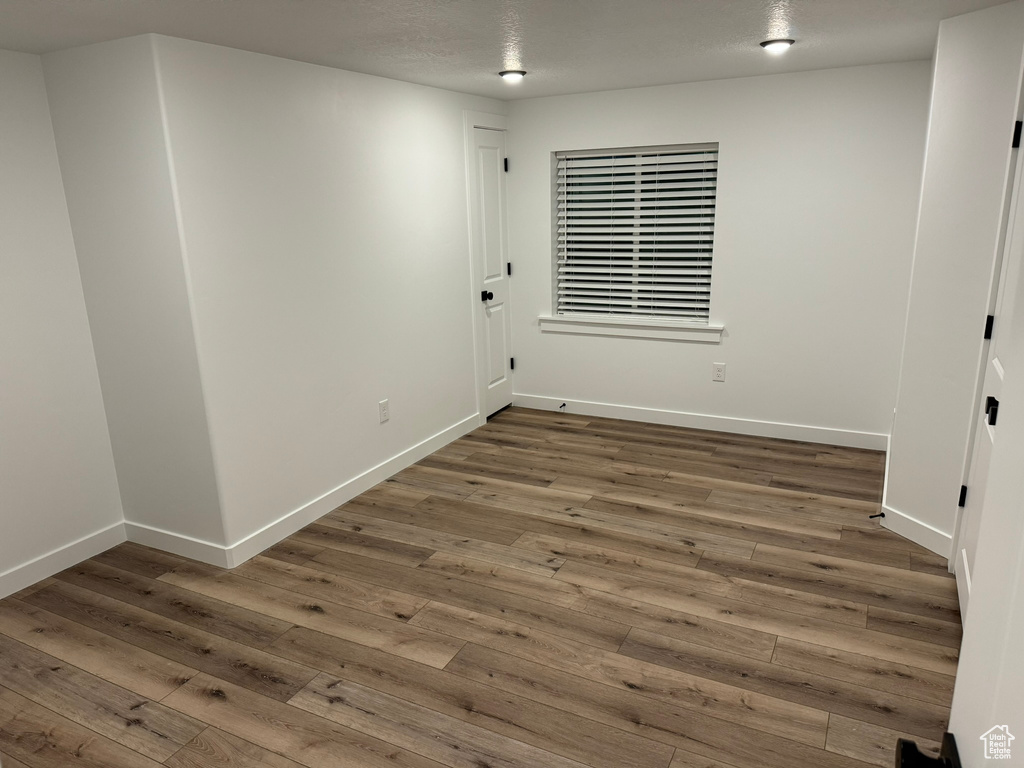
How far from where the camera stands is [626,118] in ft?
15.9

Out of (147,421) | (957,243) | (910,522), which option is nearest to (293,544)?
(147,421)

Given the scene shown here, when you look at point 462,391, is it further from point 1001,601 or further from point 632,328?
point 1001,601

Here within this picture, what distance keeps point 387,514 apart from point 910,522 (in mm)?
2677

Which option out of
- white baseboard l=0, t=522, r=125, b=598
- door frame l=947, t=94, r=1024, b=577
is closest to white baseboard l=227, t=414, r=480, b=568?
white baseboard l=0, t=522, r=125, b=598

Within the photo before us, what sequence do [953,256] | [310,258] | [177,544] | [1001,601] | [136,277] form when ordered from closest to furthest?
[1001,601] → [953,256] → [136,277] → [177,544] → [310,258]

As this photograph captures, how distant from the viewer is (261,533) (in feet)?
11.5

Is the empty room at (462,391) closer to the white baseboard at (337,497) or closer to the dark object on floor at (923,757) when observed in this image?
the white baseboard at (337,497)

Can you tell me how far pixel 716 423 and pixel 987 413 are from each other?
2428 mm

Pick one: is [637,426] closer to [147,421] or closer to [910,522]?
[910,522]

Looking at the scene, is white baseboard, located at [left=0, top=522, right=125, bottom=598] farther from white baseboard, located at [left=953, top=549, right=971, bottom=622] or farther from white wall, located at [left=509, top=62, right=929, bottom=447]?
white baseboard, located at [left=953, top=549, right=971, bottom=622]

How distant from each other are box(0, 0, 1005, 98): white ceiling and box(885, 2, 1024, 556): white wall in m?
0.23

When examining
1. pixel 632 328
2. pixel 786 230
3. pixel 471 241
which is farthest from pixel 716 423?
pixel 471 241

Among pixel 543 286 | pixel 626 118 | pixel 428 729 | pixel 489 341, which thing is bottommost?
pixel 428 729

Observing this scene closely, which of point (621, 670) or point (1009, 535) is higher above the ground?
point (1009, 535)
